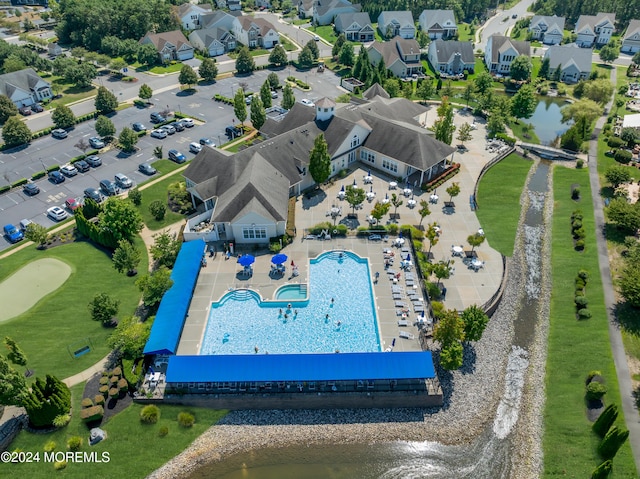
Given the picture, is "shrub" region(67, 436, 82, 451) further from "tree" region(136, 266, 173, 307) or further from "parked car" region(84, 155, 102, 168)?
"parked car" region(84, 155, 102, 168)

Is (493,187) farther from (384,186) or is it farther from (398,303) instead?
(398,303)

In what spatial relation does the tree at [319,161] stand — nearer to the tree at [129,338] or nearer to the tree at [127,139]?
the tree at [129,338]

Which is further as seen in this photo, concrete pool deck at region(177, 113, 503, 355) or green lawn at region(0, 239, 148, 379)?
concrete pool deck at region(177, 113, 503, 355)

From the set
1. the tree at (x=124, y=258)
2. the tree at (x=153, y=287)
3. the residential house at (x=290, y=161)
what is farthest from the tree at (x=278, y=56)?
the tree at (x=153, y=287)

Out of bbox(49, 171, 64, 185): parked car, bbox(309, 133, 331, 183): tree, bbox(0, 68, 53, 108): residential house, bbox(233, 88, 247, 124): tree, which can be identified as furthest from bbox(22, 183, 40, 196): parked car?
bbox(309, 133, 331, 183): tree

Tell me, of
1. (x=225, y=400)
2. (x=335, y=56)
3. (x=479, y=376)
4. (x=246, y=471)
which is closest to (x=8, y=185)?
(x=225, y=400)

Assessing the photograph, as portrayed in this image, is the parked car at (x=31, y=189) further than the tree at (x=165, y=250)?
Yes

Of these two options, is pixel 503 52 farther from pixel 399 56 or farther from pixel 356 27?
pixel 356 27
